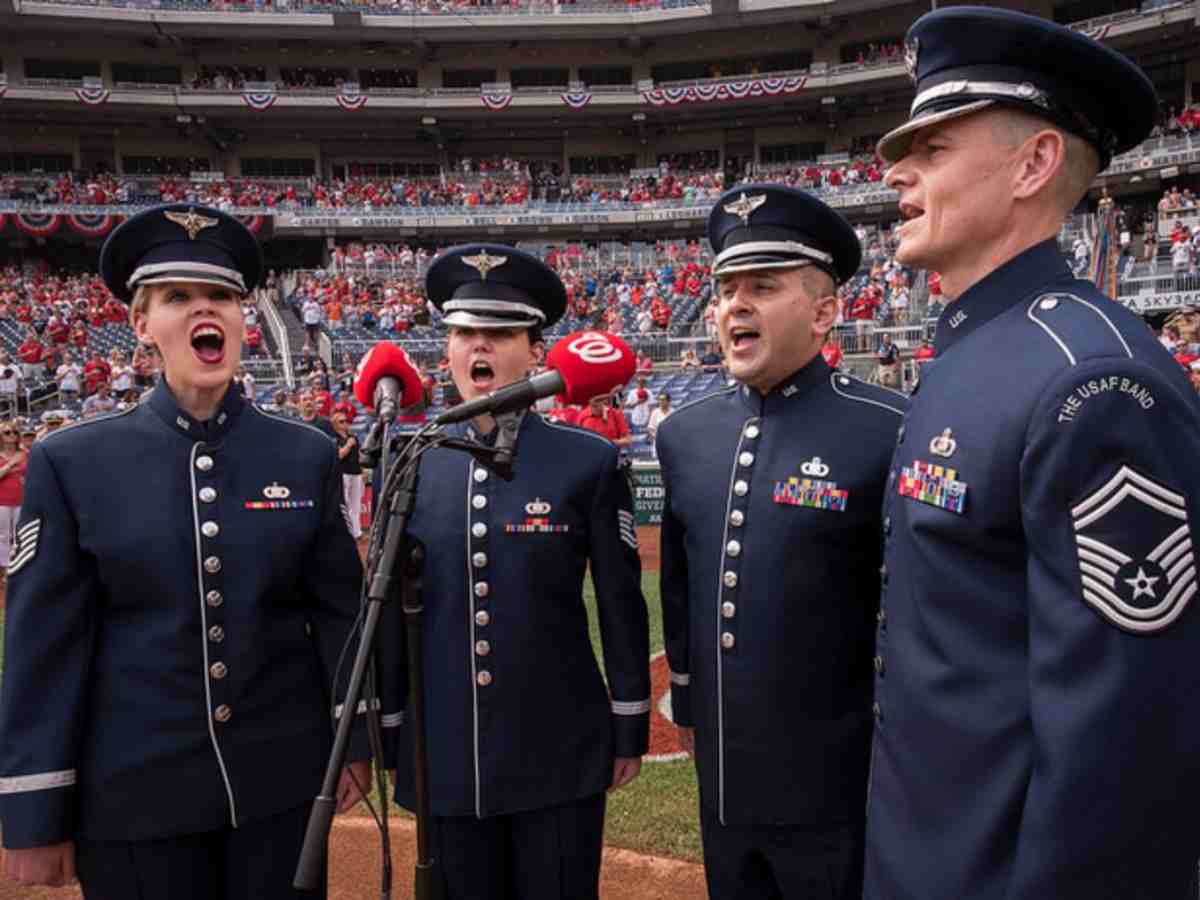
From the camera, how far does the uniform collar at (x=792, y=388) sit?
284 centimetres

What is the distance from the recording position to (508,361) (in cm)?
299

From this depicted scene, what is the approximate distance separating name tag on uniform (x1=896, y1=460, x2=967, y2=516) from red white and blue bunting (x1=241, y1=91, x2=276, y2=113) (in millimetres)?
38056

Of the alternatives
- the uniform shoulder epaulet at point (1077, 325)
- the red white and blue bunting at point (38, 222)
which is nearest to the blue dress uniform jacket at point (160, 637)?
the uniform shoulder epaulet at point (1077, 325)

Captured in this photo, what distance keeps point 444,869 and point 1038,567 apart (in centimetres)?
191

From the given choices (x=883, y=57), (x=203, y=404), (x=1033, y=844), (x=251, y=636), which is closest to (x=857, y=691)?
(x=1033, y=844)

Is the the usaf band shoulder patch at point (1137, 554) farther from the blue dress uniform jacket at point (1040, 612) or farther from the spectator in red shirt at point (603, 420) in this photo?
the spectator in red shirt at point (603, 420)

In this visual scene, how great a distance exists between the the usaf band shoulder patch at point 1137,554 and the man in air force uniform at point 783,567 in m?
1.17

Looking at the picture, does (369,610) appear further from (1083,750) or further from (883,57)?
(883,57)

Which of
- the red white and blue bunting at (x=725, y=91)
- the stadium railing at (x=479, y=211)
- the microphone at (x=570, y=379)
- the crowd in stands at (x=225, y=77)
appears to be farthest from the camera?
the crowd in stands at (x=225, y=77)

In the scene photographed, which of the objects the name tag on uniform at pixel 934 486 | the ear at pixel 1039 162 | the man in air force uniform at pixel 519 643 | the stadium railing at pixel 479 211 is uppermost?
the stadium railing at pixel 479 211

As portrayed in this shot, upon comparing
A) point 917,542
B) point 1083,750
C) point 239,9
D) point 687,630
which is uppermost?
point 239,9

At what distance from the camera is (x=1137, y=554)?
4.79 feet

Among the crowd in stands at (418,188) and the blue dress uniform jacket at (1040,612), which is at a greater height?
→ the crowd in stands at (418,188)

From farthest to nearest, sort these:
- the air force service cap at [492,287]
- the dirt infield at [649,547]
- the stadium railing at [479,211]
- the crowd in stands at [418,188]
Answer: the crowd in stands at [418,188] < the stadium railing at [479,211] < the dirt infield at [649,547] < the air force service cap at [492,287]
